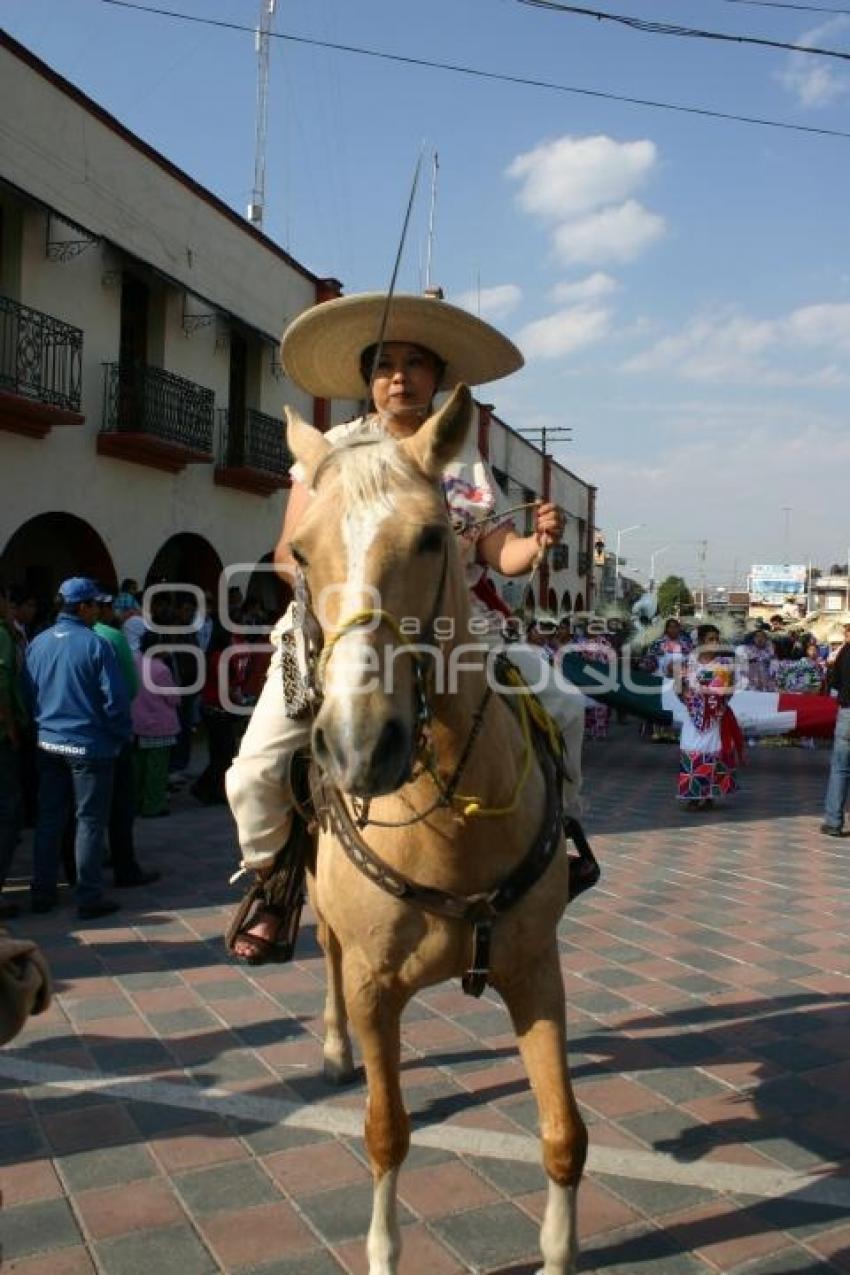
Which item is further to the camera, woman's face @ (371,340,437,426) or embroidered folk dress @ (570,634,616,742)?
embroidered folk dress @ (570,634,616,742)

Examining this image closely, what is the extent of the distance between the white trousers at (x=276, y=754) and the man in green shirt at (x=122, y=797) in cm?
342

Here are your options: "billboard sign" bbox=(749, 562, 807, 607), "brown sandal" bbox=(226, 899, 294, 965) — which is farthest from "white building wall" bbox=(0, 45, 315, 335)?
"billboard sign" bbox=(749, 562, 807, 607)

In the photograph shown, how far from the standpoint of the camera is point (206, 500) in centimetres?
1559

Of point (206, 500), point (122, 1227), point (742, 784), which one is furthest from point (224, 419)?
point (122, 1227)

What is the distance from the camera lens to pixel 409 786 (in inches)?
96.3

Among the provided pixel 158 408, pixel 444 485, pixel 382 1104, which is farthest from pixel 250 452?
pixel 382 1104

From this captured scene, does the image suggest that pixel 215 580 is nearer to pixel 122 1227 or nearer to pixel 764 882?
pixel 764 882

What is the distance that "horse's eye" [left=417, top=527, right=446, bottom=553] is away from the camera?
79.9 inches

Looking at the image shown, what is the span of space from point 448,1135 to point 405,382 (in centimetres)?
251

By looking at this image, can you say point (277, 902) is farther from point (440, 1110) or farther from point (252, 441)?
point (252, 441)

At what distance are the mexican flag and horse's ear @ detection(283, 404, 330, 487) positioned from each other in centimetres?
969

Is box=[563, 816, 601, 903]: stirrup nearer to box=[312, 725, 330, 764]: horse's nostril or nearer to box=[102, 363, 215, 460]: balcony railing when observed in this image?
box=[312, 725, 330, 764]: horse's nostril

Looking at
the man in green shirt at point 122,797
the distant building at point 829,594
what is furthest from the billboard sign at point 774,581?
the man in green shirt at point 122,797

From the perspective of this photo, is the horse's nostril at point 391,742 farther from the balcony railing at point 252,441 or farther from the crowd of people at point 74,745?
the balcony railing at point 252,441
